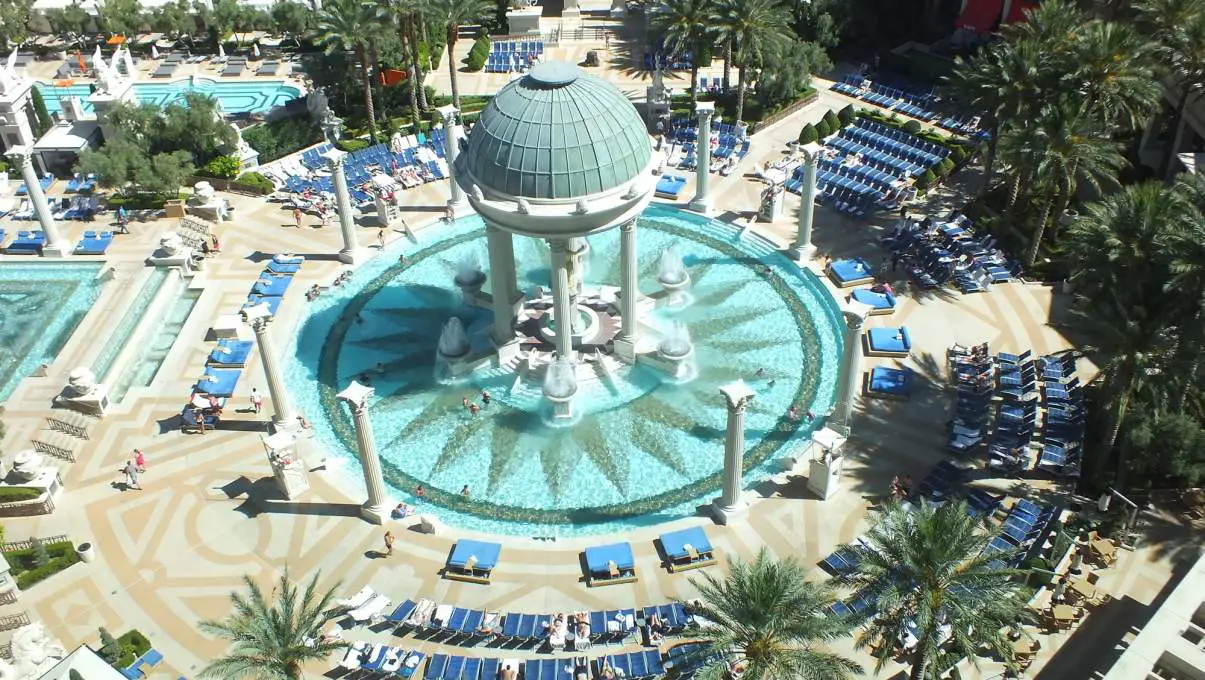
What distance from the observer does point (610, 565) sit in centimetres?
3934

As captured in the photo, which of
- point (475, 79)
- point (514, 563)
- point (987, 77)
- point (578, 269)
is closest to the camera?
point (514, 563)

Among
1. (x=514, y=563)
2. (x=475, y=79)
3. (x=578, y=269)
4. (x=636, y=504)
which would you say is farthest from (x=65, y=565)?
(x=475, y=79)

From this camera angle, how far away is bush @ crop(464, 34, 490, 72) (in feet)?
264

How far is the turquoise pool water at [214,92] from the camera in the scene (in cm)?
8094

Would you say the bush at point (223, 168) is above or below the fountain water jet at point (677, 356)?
above

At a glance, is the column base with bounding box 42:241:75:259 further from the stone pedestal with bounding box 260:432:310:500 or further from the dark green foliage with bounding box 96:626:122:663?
the dark green foliage with bounding box 96:626:122:663

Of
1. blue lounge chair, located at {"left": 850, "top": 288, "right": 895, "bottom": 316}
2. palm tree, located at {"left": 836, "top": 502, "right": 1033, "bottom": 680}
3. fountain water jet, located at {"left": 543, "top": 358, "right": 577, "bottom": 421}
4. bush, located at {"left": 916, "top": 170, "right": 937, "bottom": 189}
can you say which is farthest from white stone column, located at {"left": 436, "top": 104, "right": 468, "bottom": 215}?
palm tree, located at {"left": 836, "top": 502, "right": 1033, "bottom": 680}

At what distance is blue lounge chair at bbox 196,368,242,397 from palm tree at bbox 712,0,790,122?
36.6 meters

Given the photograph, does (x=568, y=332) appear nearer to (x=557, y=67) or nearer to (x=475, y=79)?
(x=557, y=67)

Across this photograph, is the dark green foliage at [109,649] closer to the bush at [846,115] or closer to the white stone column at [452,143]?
the white stone column at [452,143]

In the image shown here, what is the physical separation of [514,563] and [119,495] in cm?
1796

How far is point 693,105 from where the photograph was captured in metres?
69.9

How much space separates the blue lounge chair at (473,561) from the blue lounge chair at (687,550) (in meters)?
6.78

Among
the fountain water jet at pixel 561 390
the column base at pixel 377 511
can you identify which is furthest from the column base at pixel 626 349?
the column base at pixel 377 511
